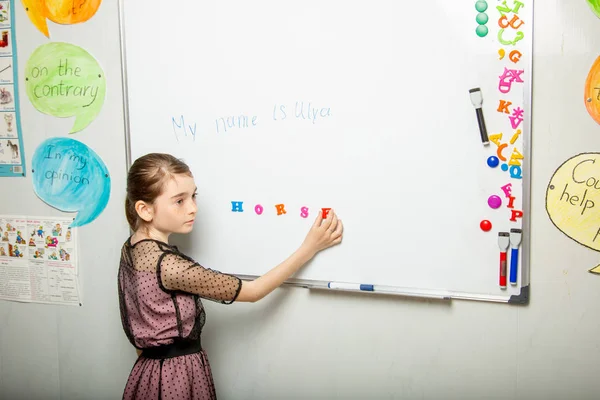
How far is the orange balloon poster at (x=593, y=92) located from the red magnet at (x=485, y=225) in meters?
0.35

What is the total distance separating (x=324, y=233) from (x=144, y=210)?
476mm

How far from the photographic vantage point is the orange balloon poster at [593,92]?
121cm

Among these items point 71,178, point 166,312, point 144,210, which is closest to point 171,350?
point 166,312

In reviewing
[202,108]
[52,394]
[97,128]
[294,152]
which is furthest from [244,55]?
[52,394]

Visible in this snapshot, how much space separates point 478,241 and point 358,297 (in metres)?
0.37

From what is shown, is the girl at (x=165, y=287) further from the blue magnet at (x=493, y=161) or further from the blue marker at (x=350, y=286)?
the blue magnet at (x=493, y=161)

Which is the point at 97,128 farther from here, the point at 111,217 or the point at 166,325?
the point at 166,325

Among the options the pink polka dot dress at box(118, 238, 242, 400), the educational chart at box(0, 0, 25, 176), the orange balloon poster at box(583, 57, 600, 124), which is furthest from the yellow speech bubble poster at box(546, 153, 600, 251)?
the educational chart at box(0, 0, 25, 176)

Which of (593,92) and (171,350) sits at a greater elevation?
(593,92)

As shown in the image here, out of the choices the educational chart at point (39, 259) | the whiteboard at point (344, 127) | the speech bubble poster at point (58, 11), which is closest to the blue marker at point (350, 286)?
the whiteboard at point (344, 127)

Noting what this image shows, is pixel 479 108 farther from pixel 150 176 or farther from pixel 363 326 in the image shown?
pixel 150 176

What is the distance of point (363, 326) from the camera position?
147 cm

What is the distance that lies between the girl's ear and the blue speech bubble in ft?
1.34

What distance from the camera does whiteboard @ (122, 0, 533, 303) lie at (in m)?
1.29
